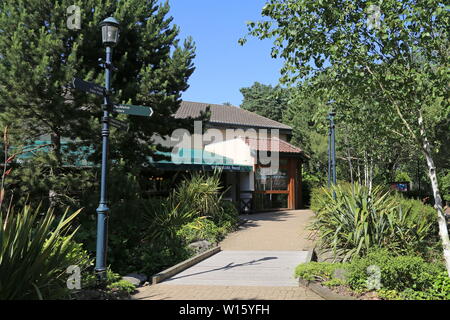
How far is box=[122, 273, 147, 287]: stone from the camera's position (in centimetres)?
640

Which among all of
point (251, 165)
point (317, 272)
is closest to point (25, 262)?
point (317, 272)

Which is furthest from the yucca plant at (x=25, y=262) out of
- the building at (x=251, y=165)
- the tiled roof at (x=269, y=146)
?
the tiled roof at (x=269, y=146)

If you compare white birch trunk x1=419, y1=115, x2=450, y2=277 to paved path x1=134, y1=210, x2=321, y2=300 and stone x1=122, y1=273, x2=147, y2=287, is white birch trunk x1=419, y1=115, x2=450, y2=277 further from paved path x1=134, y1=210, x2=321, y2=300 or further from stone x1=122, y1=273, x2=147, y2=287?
stone x1=122, y1=273, x2=147, y2=287

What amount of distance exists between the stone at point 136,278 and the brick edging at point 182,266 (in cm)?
21

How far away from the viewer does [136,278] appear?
6.58 m

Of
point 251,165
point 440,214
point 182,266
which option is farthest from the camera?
point 251,165

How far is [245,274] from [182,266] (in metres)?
1.39

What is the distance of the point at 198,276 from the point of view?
7.02 metres

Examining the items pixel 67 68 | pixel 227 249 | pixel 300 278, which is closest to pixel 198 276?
pixel 300 278

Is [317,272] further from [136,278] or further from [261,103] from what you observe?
[261,103]

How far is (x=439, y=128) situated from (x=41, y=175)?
1289 centimetres
